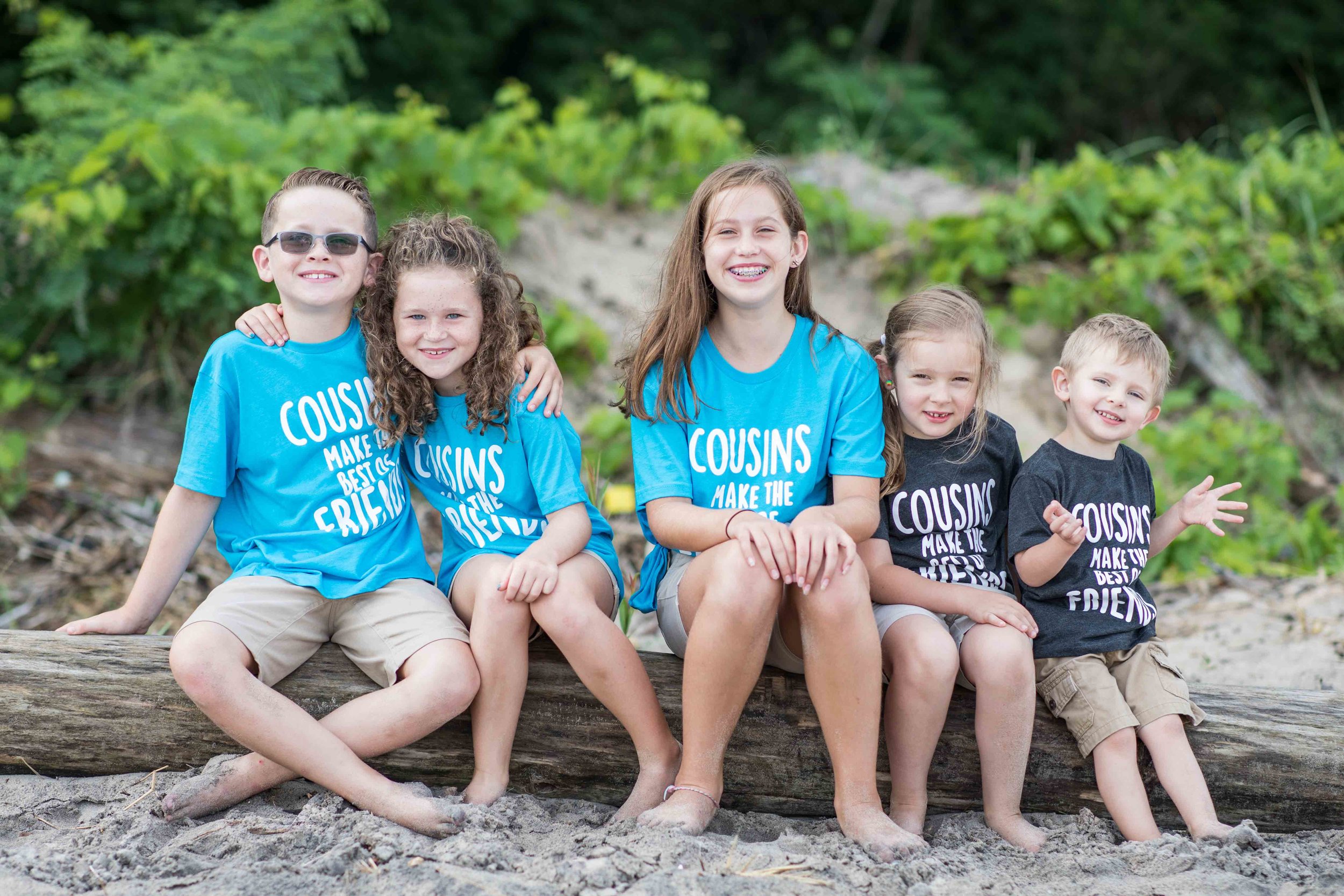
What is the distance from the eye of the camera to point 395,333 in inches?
103

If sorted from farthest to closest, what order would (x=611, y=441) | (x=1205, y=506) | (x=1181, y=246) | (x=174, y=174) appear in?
(x=1181, y=246)
(x=611, y=441)
(x=174, y=174)
(x=1205, y=506)

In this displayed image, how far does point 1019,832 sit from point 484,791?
1188mm

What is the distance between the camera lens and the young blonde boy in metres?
2.41

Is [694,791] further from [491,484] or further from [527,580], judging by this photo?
[491,484]

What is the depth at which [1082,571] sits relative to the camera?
250 cm

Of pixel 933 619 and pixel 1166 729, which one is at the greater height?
pixel 933 619

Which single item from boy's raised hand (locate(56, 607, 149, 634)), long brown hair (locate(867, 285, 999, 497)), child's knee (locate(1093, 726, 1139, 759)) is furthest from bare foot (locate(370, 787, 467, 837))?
child's knee (locate(1093, 726, 1139, 759))

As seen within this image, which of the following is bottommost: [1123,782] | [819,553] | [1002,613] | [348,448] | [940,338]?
[1123,782]

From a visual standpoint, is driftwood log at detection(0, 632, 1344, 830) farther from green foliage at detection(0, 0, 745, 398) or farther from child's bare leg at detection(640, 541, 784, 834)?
green foliage at detection(0, 0, 745, 398)

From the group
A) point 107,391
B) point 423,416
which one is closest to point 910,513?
point 423,416

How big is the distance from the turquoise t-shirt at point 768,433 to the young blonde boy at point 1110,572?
0.43 meters

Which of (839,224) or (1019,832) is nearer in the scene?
(1019,832)

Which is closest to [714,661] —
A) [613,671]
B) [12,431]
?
[613,671]

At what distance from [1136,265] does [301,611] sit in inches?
176
